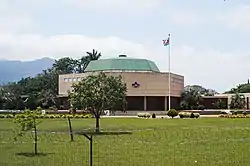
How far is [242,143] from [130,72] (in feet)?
248

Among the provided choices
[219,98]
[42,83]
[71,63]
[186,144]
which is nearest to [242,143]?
[186,144]

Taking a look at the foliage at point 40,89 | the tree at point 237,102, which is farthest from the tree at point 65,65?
the tree at point 237,102

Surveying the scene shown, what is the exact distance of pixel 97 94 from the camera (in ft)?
117

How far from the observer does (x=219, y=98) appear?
355ft

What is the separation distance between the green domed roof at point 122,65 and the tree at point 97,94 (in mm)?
66856

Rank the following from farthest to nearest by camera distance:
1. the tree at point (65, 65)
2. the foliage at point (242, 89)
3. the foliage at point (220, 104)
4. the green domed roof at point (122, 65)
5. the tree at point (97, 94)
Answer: the tree at point (65, 65) → the foliage at point (242, 89) → the green domed roof at point (122, 65) → the foliage at point (220, 104) → the tree at point (97, 94)

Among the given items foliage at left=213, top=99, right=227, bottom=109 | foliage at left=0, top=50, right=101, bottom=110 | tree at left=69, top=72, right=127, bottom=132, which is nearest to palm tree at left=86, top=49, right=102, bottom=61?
foliage at left=0, top=50, right=101, bottom=110

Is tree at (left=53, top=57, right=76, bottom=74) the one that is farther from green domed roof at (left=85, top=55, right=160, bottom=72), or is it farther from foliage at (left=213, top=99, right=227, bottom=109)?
foliage at (left=213, top=99, right=227, bottom=109)

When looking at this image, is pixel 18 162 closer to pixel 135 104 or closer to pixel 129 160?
pixel 129 160

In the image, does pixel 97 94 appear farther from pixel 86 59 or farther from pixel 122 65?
pixel 86 59

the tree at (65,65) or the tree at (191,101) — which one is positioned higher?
the tree at (65,65)

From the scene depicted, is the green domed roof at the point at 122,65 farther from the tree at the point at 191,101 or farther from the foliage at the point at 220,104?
the foliage at the point at 220,104

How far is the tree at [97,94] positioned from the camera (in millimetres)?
35844

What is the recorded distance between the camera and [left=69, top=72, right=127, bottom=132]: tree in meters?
35.8
